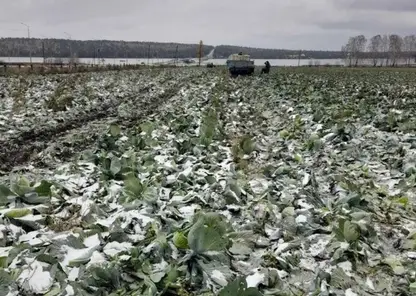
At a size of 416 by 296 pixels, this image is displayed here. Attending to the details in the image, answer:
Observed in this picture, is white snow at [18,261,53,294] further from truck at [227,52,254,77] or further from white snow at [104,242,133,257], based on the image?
truck at [227,52,254,77]

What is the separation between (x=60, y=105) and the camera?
12.9 meters

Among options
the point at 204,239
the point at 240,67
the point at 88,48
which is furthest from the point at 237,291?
Answer: the point at 88,48

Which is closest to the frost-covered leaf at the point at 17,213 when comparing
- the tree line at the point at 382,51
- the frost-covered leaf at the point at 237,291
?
the frost-covered leaf at the point at 237,291

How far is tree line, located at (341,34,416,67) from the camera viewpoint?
131 m

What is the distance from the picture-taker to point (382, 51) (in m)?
160

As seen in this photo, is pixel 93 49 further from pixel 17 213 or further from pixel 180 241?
pixel 180 241

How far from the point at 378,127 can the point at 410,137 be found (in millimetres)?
1610

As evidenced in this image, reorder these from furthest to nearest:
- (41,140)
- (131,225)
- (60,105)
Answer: (60,105), (41,140), (131,225)

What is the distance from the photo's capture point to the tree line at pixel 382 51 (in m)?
131

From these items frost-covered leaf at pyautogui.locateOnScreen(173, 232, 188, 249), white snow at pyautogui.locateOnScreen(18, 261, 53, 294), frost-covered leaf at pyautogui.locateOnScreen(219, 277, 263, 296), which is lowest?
white snow at pyautogui.locateOnScreen(18, 261, 53, 294)

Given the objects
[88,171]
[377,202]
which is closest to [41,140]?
[88,171]

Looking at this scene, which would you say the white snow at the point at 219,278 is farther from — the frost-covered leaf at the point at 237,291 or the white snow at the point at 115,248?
the white snow at the point at 115,248

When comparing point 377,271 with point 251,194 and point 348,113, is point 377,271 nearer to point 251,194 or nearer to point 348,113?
point 251,194

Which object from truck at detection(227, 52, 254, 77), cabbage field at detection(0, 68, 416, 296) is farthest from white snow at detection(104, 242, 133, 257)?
truck at detection(227, 52, 254, 77)
